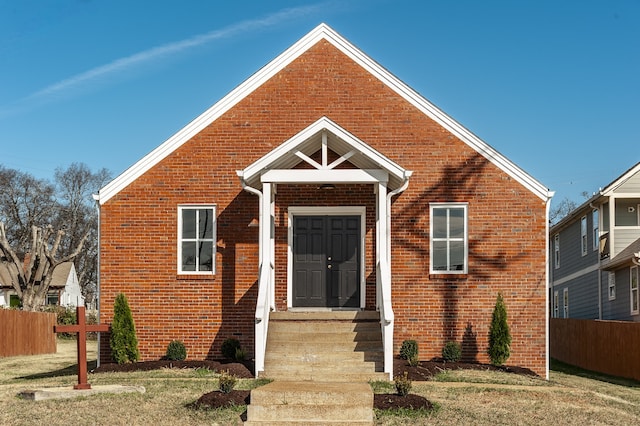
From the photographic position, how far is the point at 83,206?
2638 inches

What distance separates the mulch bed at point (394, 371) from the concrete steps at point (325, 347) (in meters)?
0.55

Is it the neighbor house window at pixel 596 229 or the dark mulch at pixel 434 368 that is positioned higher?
the neighbor house window at pixel 596 229

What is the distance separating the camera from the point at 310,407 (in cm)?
1246

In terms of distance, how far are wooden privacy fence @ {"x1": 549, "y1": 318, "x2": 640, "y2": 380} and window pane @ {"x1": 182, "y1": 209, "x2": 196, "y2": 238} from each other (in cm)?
1110

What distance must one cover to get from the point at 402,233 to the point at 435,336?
231 cm

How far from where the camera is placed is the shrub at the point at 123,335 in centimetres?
1875

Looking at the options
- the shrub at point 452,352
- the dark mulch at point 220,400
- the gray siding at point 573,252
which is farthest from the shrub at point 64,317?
the dark mulch at point 220,400

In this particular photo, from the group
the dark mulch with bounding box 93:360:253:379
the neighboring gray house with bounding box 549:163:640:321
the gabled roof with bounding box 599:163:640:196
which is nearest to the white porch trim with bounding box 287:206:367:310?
the dark mulch with bounding box 93:360:253:379

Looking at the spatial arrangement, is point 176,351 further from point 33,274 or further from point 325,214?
point 33,274

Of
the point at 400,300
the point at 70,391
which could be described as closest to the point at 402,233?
the point at 400,300

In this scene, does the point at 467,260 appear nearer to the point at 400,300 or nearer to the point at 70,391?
the point at 400,300

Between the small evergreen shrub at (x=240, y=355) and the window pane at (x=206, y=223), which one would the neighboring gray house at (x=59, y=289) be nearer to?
the window pane at (x=206, y=223)

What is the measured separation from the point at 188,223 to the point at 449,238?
5684 millimetres

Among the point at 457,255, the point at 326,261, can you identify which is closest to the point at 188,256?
the point at 326,261
